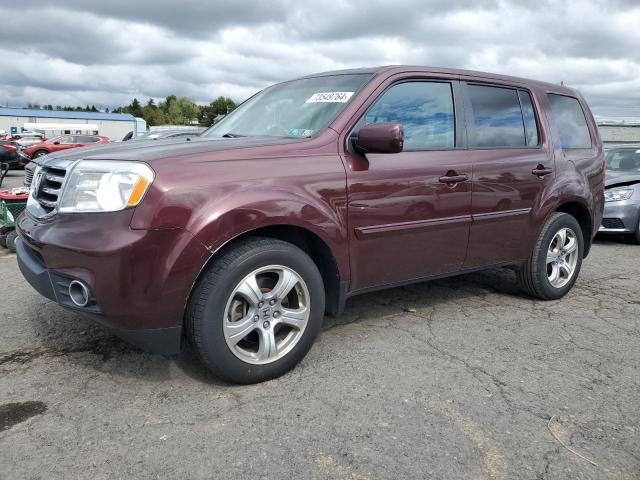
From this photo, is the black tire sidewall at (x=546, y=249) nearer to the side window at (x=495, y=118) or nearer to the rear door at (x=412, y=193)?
the side window at (x=495, y=118)

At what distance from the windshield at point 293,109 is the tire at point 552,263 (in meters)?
2.04

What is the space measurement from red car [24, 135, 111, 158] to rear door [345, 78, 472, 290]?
81.9 feet

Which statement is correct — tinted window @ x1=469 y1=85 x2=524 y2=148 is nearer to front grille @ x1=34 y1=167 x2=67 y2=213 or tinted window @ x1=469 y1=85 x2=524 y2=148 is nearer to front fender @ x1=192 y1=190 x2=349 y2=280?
front fender @ x1=192 y1=190 x2=349 y2=280

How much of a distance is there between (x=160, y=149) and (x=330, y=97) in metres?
1.19

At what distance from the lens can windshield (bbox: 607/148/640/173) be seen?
876 cm

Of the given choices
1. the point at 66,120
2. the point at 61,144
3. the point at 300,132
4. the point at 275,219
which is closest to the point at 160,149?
the point at 275,219

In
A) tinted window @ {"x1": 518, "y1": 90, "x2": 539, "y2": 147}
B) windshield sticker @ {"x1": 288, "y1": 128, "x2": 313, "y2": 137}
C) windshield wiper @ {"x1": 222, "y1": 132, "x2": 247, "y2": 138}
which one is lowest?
windshield wiper @ {"x1": 222, "y1": 132, "x2": 247, "y2": 138}

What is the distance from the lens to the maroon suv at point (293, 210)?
8.48 feet

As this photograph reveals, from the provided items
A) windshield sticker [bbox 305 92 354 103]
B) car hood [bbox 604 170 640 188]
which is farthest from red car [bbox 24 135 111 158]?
windshield sticker [bbox 305 92 354 103]

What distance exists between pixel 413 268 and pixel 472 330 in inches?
27.7

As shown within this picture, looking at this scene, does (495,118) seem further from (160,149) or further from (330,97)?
(160,149)

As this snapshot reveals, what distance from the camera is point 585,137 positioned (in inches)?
192

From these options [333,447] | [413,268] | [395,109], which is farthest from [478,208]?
[333,447]

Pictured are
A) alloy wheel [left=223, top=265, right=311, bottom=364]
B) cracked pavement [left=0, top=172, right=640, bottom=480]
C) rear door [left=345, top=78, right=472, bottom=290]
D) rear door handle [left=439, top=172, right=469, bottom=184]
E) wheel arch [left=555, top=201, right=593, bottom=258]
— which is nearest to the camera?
cracked pavement [left=0, top=172, right=640, bottom=480]
